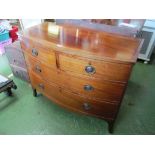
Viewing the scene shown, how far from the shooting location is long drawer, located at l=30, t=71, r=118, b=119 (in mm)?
1351

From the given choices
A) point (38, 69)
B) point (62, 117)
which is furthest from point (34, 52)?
point (62, 117)

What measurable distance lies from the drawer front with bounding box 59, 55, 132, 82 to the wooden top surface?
0.05 m

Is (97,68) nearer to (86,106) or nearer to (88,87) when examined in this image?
(88,87)

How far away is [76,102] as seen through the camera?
4.77 feet

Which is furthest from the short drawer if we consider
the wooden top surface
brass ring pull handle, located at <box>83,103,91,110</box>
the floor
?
the floor

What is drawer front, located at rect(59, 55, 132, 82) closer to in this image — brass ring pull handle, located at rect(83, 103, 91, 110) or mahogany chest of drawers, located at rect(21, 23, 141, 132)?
mahogany chest of drawers, located at rect(21, 23, 141, 132)

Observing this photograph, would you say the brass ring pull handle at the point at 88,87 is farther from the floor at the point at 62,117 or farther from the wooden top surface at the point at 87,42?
the floor at the point at 62,117

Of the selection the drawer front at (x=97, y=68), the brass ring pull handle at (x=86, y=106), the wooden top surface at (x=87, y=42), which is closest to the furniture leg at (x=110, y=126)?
the brass ring pull handle at (x=86, y=106)

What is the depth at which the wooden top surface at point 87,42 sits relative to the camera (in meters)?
1.05

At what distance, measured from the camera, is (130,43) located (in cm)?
120

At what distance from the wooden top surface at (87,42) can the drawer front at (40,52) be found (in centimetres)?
5
